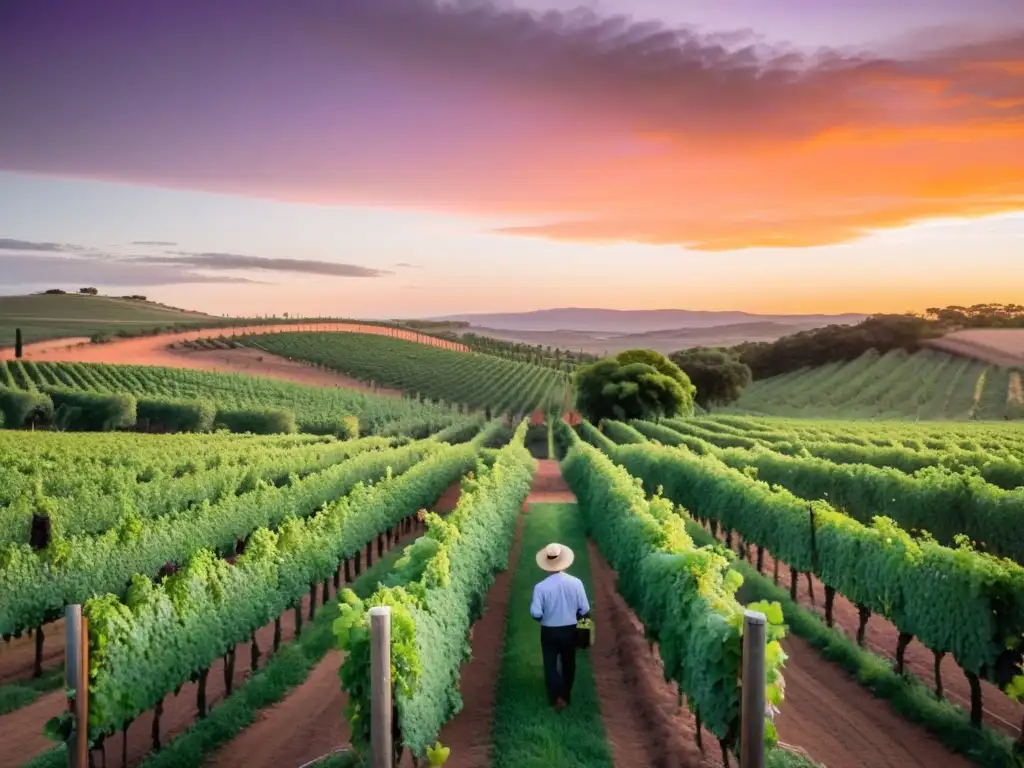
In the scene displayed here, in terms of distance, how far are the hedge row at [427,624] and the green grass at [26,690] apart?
5253mm

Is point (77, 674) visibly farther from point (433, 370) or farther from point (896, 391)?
point (896, 391)

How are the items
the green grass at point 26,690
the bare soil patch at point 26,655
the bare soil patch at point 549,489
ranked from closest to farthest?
1. the green grass at point 26,690
2. the bare soil patch at point 26,655
3. the bare soil patch at point 549,489

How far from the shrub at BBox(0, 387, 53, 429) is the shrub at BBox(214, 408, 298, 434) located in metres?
10.5

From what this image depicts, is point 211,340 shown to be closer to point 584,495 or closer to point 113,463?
point 113,463

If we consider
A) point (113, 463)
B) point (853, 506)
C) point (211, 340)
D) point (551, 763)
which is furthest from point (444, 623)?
point (211, 340)

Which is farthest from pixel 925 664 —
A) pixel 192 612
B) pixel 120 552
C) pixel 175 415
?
pixel 175 415

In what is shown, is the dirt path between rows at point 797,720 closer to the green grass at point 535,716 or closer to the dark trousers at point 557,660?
the green grass at point 535,716

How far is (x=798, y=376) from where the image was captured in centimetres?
10681

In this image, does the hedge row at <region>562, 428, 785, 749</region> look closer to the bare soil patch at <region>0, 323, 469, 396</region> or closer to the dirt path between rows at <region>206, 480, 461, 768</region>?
the dirt path between rows at <region>206, 480, 461, 768</region>

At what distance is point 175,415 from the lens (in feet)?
189

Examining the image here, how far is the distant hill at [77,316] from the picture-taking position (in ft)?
326

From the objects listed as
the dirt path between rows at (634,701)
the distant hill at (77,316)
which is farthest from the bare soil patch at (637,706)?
the distant hill at (77,316)

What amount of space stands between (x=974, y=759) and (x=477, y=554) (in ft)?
22.8

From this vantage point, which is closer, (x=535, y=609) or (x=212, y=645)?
(x=535, y=609)
